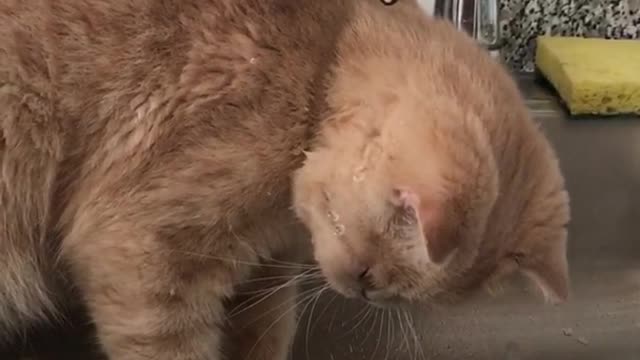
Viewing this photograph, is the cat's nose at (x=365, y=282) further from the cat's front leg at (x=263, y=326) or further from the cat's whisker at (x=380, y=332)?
the cat's whisker at (x=380, y=332)

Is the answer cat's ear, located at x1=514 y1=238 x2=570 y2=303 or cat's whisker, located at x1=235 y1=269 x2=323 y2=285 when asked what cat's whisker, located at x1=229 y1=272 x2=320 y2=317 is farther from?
cat's ear, located at x1=514 y1=238 x2=570 y2=303

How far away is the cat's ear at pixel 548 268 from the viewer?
1036mm

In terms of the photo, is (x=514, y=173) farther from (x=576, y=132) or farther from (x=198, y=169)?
(x=576, y=132)

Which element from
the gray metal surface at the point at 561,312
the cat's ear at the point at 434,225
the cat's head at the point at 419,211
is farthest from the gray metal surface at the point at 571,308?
the cat's ear at the point at 434,225

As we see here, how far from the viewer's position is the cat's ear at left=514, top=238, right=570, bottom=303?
104 centimetres

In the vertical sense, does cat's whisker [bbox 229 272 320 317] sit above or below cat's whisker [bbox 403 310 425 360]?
above

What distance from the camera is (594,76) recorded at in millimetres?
1491

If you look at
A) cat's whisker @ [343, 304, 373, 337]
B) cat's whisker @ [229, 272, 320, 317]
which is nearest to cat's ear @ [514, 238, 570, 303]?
cat's whisker @ [229, 272, 320, 317]

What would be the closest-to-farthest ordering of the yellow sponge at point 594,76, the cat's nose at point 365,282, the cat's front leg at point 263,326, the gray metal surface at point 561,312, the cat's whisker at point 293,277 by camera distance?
the cat's nose at point 365,282 → the cat's whisker at point 293,277 → the cat's front leg at point 263,326 → the gray metal surface at point 561,312 → the yellow sponge at point 594,76

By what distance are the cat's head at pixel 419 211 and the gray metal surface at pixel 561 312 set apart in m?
0.24

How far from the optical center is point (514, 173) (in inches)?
39.8

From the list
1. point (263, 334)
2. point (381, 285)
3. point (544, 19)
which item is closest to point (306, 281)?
point (263, 334)

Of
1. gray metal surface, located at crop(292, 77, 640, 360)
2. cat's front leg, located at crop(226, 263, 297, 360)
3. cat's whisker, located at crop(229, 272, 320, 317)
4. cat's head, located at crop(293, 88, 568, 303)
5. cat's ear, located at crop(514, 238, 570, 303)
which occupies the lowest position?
gray metal surface, located at crop(292, 77, 640, 360)

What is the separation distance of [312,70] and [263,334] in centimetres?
35
